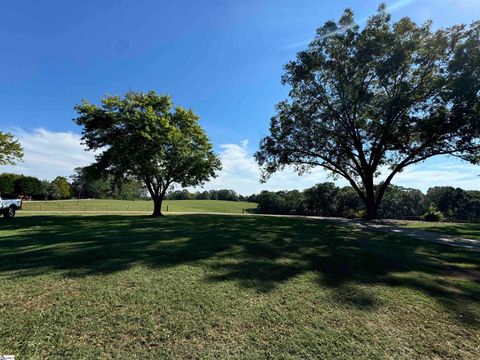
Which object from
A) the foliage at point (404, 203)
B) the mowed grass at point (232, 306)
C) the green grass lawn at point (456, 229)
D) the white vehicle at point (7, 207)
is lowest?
the mowed grass at point (232, 306)

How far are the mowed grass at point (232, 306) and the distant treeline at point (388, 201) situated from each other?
165 ft

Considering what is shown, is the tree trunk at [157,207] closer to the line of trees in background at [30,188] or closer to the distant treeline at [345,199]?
the distant treeline at [345,199]

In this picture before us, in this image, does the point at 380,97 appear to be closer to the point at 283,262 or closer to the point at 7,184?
the point at 283,262

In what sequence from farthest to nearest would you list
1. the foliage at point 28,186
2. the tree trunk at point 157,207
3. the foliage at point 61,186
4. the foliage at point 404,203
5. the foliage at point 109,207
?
the foliage at point 61,186 → the foliage at point 28,186 → the foliage at point 404,203 → the foliage at point 109,207 → the tree trunk at point 157,207

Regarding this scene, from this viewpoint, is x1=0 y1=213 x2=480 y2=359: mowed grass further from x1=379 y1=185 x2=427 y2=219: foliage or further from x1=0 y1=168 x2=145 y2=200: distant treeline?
x1=379 y1=185 x2=427 y2=219: foliage

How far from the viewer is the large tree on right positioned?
15586 mm

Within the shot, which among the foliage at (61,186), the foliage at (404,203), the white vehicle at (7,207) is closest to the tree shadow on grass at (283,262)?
the white vehicle at (7,207)

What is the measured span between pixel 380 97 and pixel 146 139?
17333 millimetres

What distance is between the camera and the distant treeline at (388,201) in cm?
5606

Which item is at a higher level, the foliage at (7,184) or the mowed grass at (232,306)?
the foliage at (7,184)

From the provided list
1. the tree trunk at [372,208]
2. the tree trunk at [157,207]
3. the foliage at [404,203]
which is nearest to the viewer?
the tree trunk at [372,208]

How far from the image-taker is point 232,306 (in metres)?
3.61

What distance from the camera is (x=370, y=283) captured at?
4699 millimetres

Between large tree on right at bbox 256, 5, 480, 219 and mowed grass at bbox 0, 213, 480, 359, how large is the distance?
13245 mm
